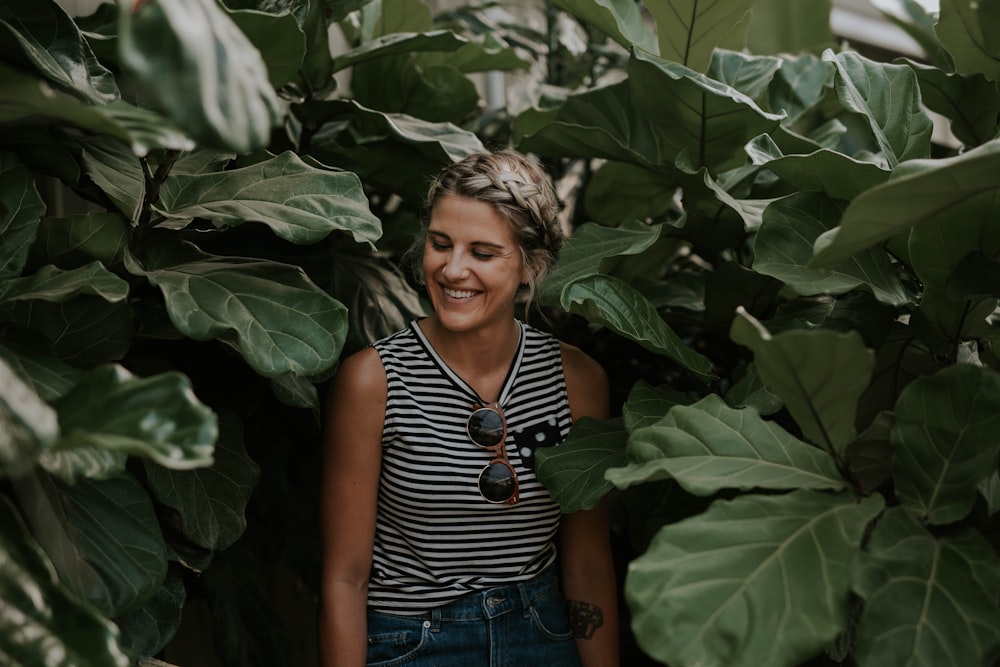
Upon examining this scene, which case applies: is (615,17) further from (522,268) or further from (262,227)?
(262,227)

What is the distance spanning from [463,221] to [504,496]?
381mm

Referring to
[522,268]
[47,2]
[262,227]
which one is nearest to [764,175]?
[522,268]

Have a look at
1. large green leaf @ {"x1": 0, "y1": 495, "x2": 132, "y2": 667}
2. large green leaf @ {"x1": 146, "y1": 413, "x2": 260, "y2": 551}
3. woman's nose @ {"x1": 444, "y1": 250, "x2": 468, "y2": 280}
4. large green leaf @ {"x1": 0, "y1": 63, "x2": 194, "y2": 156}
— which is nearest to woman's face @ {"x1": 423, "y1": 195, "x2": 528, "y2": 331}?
woman's nose @ {"x1": 444, "y1": 250, "x2": 468, "y2": 280}

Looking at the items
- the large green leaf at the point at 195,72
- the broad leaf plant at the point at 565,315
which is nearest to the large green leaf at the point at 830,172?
the broad leaf plant at the point at 565,315

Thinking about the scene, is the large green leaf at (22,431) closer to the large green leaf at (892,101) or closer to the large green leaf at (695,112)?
the large green leaf at (695,112)

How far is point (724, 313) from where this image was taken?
1.48 metres

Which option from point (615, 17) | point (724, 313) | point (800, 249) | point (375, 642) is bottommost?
point (375, 642)

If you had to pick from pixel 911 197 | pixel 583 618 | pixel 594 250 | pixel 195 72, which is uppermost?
pixel 195 72

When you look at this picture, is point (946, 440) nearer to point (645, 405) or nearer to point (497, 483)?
point (645, 405)

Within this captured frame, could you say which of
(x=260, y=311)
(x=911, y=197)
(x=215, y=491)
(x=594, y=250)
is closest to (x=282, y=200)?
(x=260, y=311)

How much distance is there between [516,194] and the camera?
1.31 m

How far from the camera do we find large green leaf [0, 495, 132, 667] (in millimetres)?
741

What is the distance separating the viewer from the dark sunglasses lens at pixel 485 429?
1.34 meters

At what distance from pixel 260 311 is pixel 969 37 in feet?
3.48
